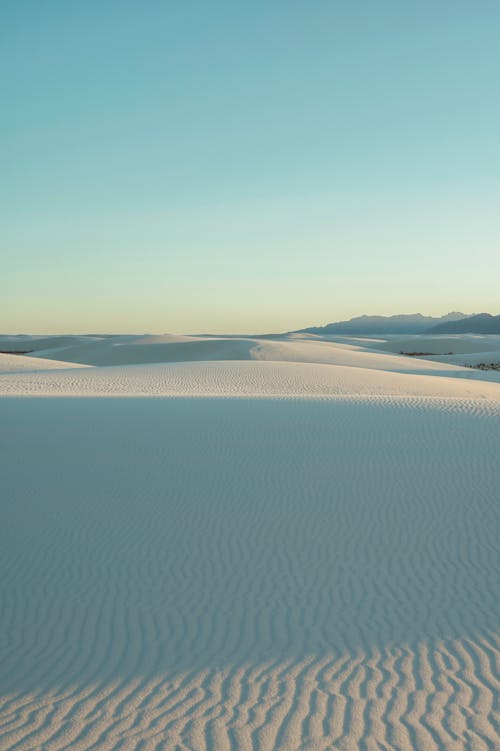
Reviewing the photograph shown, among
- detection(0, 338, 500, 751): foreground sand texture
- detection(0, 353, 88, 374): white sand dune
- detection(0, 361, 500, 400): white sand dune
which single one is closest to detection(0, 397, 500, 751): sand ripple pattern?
detection(0, 338, 500, 751): foreground sand texture

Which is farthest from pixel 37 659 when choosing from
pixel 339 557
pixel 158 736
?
pixel 339 557

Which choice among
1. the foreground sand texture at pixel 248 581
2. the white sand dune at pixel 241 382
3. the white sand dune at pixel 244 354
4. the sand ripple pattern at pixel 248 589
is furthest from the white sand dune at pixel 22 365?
the sand ripple pattern at pixel 248 589

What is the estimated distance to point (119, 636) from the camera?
5.24 m

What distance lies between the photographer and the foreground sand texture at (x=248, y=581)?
4.31 meters

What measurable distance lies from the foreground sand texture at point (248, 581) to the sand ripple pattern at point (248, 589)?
0.02m

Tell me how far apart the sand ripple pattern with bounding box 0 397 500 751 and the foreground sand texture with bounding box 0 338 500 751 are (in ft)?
0.06

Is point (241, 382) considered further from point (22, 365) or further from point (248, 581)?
point (248, 581)

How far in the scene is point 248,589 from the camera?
600 centimetres

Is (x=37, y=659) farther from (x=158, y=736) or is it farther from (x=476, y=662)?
(x=476, y=662)

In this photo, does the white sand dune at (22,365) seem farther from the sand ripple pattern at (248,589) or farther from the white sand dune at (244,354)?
the sand ripple pattern at (248,589)

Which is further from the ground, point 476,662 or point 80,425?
point 80,425

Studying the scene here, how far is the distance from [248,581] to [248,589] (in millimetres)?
150

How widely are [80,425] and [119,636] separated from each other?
21.1 ft

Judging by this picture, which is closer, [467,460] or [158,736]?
[158,736]
